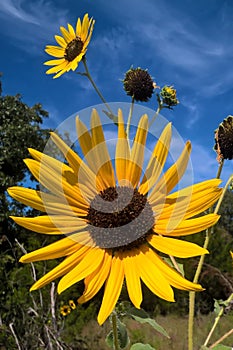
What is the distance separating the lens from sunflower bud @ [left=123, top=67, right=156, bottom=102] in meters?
1.87

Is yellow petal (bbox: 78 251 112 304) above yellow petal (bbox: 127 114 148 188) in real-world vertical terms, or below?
below

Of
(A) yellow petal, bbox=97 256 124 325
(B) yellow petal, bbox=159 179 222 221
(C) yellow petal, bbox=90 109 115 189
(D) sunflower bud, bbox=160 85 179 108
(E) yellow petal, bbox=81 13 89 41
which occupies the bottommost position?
(A) yellow petal, bbox=97 256 124 325

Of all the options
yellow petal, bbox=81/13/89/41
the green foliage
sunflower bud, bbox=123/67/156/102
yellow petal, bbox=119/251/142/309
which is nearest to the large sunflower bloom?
yellow petal, bbox=119/251/142/309

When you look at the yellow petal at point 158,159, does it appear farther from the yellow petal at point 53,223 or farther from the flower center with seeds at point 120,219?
the yellow petal at point 53,223

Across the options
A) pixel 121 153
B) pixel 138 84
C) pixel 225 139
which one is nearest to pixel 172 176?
pixel 121 153

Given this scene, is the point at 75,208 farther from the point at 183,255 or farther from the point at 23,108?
the point at 23,108

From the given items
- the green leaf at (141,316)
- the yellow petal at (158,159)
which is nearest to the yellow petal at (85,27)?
the yellow petal at (158,159)

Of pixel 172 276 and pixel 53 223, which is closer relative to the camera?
pixel 172 276

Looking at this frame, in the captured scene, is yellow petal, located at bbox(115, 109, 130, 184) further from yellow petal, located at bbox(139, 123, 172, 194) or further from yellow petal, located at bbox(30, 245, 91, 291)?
yellow petal, located at bbox(30, 245, 91, 291)

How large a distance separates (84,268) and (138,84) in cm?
104

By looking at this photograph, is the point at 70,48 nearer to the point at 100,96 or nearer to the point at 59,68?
the point at 59,68

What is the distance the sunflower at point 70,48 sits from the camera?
204cm

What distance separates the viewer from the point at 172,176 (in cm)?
108

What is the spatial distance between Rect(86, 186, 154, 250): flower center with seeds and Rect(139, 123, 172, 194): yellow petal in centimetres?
5
